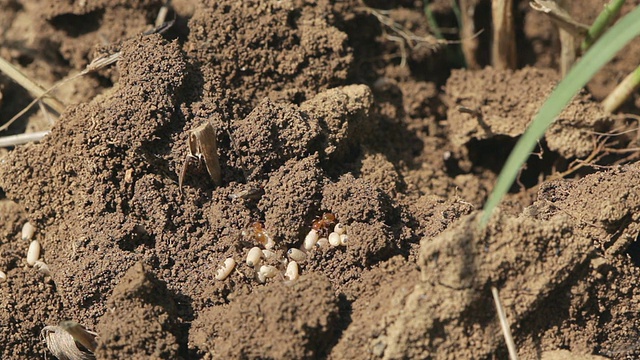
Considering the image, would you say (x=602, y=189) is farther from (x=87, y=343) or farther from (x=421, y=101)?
(x=87, y=343)

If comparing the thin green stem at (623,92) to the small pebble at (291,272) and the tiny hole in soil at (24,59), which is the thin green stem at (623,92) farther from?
the tiny hole in soil at (24,59)

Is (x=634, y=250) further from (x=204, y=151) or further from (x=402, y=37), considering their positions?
(x=204, y=151)

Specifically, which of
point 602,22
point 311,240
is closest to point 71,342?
point 311,240

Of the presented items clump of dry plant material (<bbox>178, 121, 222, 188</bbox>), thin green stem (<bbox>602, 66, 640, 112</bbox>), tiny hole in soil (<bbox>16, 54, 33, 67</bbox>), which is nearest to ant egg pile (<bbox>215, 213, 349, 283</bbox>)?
clump of dry plant material (<bbox>178, 121, 222, 188</bbox>)

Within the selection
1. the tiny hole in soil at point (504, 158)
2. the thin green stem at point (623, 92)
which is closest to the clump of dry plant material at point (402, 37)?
the tiny hole in soil at point (504, 158)

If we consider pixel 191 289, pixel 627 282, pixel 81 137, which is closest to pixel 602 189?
pixel 627 282

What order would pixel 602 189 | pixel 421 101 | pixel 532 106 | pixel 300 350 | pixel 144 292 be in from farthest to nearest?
Answer: pixel 421 101 → pixel 532 106 → pixel 602 189 → pixel 144 292 → pixel 300 350
